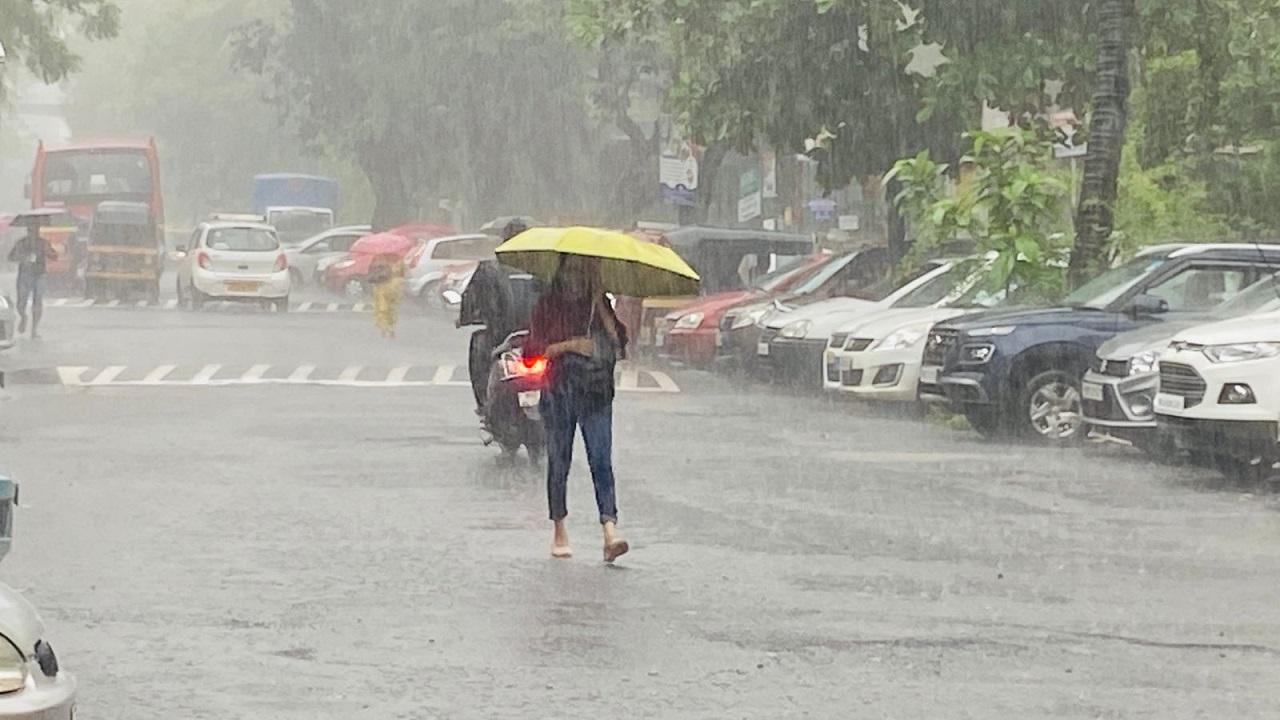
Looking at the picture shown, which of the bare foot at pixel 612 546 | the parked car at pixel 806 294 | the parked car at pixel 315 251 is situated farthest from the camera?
the parked car at pixel 315 251

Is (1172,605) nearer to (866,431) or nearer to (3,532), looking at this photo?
(3,532)

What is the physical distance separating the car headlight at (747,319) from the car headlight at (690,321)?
4.37 ft

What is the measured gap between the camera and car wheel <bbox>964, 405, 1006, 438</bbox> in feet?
71.4

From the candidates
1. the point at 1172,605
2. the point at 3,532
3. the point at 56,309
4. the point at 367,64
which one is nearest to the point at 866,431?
the point at 1172,605

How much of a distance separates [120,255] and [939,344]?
102 ft

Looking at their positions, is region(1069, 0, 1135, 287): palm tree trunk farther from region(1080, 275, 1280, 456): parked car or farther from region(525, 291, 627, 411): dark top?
region(525, 291, 627, 411): dark top

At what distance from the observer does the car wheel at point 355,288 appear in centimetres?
5734

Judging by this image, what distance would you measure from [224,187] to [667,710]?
98.0m

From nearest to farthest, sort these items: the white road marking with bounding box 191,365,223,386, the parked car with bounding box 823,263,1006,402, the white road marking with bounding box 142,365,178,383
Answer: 1. the parked car with bounding box 823,263,1006,402
2. the white road marking with bounding box 191,365,223,386
3. the white road marking with bounding box 142,365,178,383

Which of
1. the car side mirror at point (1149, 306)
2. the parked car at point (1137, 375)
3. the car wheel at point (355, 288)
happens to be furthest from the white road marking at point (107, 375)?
the car wheel at point (355, 288)

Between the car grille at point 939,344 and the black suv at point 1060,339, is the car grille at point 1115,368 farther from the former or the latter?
the car grille at point 939,344

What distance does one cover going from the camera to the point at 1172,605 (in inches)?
479

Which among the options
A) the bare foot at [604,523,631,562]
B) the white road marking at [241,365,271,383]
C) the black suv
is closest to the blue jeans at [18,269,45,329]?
the white road marking at [241,365,271,383]

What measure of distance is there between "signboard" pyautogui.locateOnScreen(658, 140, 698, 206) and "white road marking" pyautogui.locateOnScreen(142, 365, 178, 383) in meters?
19.6
